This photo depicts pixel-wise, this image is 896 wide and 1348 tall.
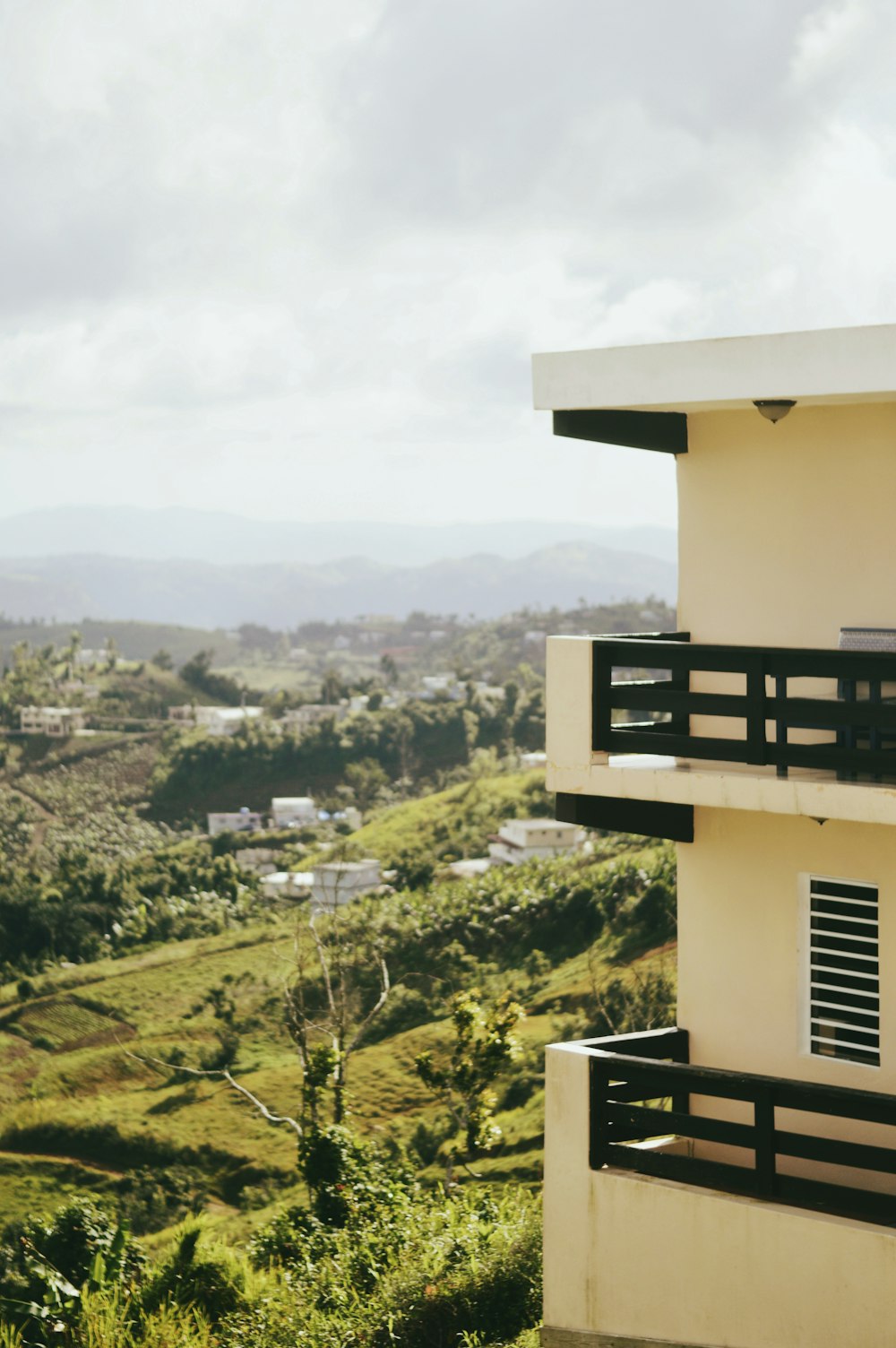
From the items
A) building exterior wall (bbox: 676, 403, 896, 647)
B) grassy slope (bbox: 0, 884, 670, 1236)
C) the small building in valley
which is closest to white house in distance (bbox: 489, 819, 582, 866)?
grassy slope (bbox: 0, 884, 670, 1236)

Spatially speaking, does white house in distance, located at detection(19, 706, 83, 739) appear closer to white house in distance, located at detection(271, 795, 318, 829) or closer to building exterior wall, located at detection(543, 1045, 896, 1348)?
white house in distance, located at detection(271, 795, 318, 829)

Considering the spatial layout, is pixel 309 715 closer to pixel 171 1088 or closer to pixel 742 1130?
pixel 171 1088

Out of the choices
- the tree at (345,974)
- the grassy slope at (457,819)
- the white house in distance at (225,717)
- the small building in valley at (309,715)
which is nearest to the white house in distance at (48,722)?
the white house in distance at (225,717)

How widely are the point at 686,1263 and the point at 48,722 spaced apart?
60727 mm

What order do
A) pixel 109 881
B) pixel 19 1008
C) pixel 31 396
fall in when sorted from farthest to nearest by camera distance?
pixel 31 396
pixel 109 881
pixel 19 1008

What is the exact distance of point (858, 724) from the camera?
7.66 metres

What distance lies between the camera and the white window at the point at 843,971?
8594 mm

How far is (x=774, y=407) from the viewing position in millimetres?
8656

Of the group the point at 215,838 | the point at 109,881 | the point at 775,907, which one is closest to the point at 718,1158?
the point at 775,907

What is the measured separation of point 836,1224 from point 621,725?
9.88 ft

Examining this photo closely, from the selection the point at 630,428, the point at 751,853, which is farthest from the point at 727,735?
the point at 630,428

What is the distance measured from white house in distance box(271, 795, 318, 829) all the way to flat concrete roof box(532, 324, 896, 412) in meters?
43.9

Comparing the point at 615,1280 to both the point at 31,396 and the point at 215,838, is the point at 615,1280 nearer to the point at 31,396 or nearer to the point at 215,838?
the point at 215,838

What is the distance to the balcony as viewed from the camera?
7.66 meters
